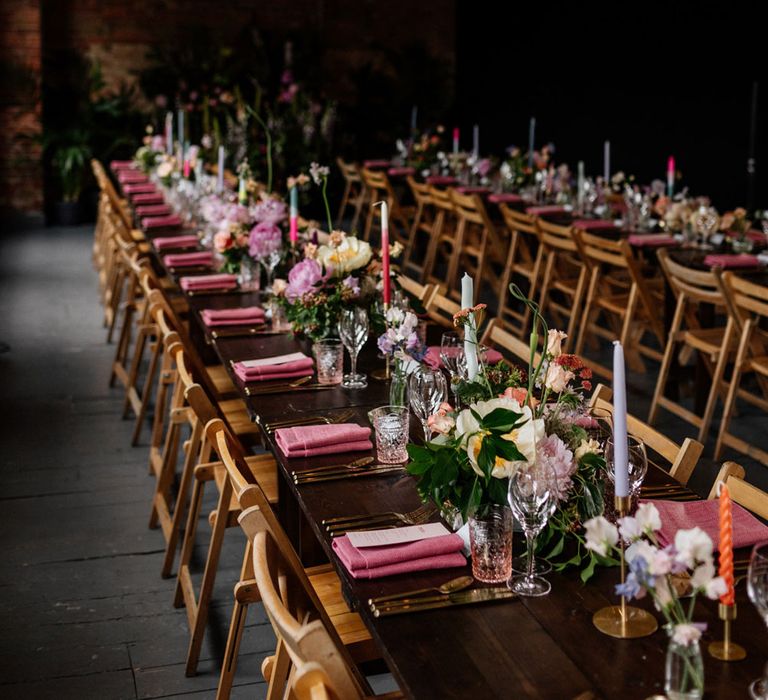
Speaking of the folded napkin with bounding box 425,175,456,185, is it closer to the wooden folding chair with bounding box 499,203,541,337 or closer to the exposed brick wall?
the wooden folding chair with bounding box 499,203,541,337

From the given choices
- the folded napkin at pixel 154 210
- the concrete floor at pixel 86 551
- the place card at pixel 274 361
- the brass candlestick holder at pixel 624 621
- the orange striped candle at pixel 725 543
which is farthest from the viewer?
the folded napkin at pixel 154 210

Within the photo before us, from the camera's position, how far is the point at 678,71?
9477 millimetres

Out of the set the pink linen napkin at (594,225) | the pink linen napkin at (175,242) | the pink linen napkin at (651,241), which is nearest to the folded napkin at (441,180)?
the pink linen napkin at (594,225)

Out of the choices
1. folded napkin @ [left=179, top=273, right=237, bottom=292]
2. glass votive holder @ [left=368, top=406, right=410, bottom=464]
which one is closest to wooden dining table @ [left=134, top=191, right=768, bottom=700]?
glass votive holder @ [left=368, top=406, right=410, bottom=464]

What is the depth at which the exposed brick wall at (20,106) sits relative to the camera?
12750 millimetres

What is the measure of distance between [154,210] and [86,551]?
12.9ft

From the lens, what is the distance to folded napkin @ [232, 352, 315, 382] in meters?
3.51

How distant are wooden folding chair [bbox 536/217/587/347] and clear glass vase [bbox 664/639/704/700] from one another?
4579 mm

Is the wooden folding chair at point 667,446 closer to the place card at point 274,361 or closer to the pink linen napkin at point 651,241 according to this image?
the place card at point 274,361

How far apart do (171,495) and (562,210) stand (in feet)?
13.3

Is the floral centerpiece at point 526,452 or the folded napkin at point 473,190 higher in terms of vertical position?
the floral centerpiece at point 526,452

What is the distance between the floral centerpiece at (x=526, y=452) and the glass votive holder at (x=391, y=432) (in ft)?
1.43

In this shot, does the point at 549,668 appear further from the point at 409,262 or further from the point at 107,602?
the point at 409,262

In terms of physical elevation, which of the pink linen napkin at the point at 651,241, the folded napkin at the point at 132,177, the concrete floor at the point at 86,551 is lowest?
the concrete floor at the point at 86,551
